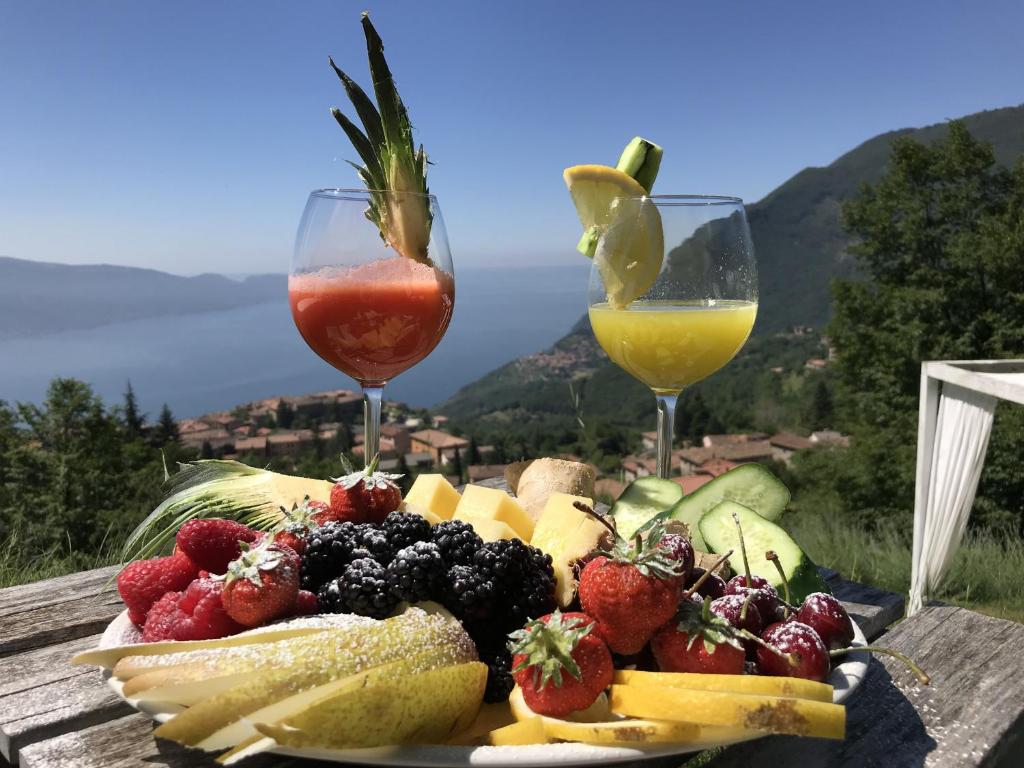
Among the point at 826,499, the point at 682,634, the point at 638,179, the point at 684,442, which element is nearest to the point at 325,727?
the point at 682,634

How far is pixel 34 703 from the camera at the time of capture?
46.6 inches

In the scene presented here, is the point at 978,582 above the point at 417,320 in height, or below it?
below

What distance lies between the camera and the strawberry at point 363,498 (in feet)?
4.85

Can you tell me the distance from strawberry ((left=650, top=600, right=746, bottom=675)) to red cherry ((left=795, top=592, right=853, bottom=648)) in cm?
13

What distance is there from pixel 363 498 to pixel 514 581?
40 cm

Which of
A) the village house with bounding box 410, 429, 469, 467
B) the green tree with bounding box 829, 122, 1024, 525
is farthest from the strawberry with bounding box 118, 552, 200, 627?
the village house with bounding box 410, 429, 469, 467

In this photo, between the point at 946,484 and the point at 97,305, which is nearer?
the point at 946,484

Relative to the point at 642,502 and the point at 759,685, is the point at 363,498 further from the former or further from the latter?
the point at 759,685

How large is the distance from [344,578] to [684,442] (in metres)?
42.5

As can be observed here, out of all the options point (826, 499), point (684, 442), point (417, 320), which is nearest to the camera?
point (417, 320)

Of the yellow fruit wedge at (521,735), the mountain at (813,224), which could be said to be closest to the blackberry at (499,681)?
the yellow fruit wedge at (521,735)

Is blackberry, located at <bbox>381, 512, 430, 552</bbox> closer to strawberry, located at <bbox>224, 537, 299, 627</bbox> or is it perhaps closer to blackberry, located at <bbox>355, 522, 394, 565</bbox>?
blackberry, located at <bbox>355, 522, 394, 565</bbox>

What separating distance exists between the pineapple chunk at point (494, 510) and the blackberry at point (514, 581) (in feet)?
0.81

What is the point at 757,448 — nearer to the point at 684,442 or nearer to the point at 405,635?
the point at 684,442
